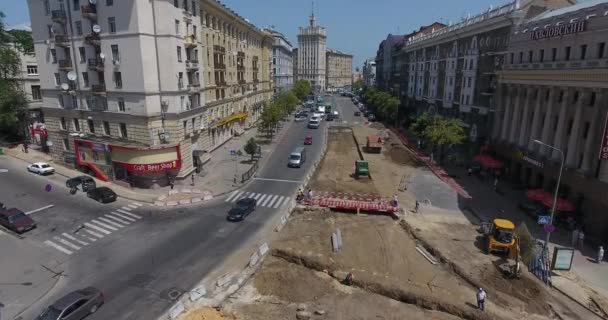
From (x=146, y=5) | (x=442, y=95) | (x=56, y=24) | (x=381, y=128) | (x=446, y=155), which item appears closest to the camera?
→ (x=146, y=5)

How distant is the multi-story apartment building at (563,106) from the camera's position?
111 ft

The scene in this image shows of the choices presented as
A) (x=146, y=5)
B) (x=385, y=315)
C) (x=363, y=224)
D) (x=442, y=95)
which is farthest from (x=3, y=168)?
(x=442, y=95)

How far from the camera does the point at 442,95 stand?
77500mm

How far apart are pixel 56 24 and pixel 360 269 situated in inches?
1872

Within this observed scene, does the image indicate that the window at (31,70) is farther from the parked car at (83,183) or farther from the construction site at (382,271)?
the construction site at (382,271)

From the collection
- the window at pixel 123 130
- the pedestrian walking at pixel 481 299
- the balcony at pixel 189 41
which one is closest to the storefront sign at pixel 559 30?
the pedestrian walking at pixel 481 299

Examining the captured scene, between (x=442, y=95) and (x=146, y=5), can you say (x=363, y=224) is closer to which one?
(x=146, y=5)

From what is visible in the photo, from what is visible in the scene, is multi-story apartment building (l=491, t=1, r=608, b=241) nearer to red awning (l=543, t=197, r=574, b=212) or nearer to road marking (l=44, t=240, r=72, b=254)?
red awning (l=543, t=197, r=574, b=212)

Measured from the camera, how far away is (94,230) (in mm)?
33625

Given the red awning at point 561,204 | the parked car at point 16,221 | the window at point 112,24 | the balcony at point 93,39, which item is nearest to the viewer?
the parked car at point 16,221

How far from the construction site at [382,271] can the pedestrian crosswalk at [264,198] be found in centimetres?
311

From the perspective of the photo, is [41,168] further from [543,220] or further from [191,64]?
[543,220]

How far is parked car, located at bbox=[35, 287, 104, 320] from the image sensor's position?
20.4m

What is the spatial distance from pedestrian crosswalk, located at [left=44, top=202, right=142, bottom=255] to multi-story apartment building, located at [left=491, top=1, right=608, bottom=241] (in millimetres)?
43773
